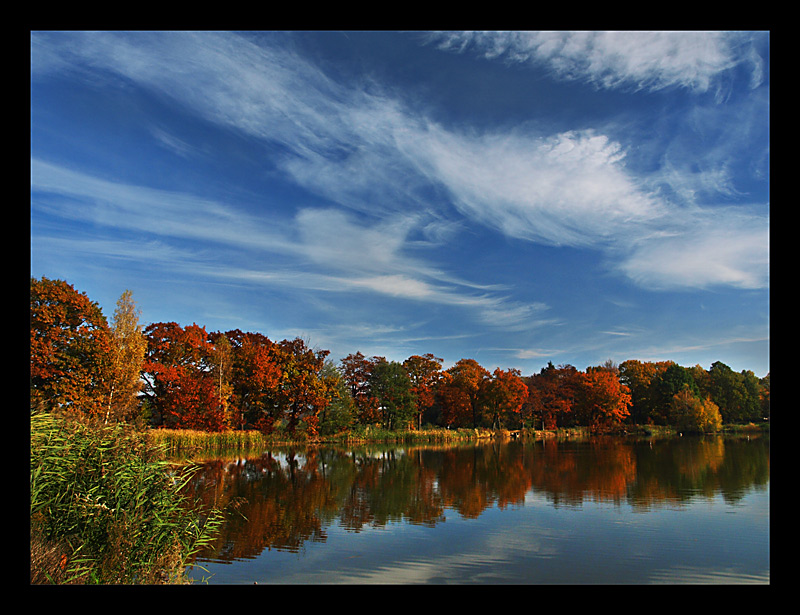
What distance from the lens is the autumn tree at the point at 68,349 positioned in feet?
72.4

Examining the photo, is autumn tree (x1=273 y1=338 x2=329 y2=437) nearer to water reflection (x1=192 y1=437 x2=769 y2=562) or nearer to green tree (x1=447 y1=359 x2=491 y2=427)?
water reflection (x1=192 y1=437 x2=769 y2=562)

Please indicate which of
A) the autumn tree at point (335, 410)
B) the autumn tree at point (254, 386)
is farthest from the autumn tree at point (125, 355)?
the autumn tree at point (335, 410)

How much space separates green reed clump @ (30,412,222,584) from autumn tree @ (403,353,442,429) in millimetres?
35013

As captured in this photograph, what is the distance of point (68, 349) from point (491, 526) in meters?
21.2

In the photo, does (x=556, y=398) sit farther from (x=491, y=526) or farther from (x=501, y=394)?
(x=491, y=526)

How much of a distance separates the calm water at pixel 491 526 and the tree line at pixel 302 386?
143 inches

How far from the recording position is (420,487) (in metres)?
15.2

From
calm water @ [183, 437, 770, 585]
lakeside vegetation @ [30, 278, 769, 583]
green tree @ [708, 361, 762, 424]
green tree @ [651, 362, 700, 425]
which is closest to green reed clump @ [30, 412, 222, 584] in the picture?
lakeside vegetation @ [30, 278, 769, 583]
